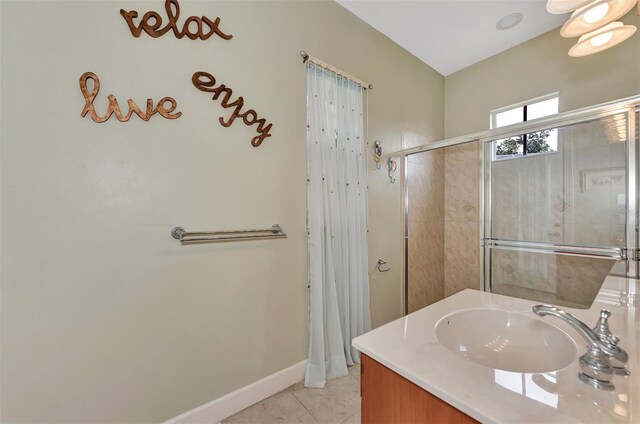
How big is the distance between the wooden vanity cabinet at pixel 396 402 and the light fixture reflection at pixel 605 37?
76.6 inches

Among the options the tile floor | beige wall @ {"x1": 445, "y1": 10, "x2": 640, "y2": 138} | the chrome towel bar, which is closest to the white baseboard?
the tile floor

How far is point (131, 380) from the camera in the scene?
4.16 feet

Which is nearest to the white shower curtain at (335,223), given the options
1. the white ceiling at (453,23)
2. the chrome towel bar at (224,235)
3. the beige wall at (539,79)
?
the chrome towel bar at (224,235)

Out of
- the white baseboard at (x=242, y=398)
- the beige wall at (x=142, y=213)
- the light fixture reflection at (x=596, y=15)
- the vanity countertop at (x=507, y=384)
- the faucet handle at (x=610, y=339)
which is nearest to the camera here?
the vanity countertop at (x=507, y=384)

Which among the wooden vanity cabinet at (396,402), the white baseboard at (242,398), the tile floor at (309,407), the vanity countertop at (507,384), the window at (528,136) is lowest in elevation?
the tile floor at (309,407)

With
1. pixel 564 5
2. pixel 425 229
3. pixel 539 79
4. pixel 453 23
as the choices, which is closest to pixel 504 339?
pixel 564 5

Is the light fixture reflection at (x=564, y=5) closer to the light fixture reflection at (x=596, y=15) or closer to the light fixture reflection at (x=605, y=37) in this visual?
the light fixture reflection at (x=596, y=15)

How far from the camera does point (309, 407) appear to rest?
5.28ft

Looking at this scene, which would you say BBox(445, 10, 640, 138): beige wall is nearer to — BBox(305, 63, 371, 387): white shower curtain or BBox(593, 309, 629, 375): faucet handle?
BBox(305, 63, 371, 387): white shower curtain

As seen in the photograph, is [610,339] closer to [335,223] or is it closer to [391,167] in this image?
[335,223]

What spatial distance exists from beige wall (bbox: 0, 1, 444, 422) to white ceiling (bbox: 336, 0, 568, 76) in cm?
60

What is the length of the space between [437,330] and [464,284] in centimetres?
245

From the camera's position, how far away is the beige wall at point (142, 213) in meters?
1.06

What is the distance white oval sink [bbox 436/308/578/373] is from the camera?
0.90m
